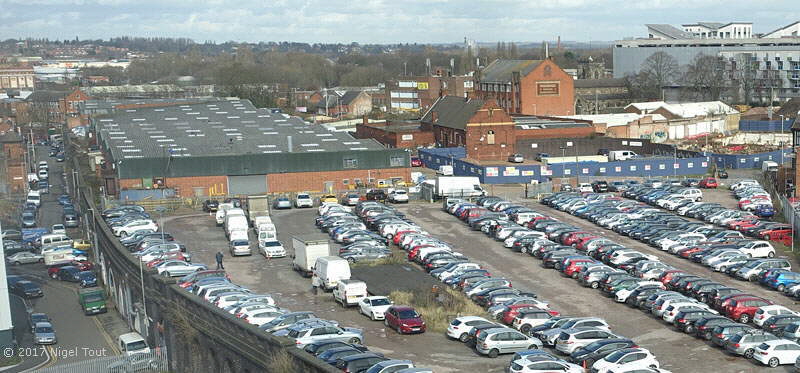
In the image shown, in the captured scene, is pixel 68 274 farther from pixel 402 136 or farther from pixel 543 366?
pixel 402 136

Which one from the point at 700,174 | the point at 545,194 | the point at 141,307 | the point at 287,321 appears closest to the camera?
the point at 287,321

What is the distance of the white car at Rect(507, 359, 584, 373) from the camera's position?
727 inches

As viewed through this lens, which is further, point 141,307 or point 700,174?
point 700,174

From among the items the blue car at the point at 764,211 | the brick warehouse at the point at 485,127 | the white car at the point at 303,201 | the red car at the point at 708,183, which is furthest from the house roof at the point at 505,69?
the blue car at the point at 764,211

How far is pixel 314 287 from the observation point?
1078 inches

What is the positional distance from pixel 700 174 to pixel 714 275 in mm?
22010

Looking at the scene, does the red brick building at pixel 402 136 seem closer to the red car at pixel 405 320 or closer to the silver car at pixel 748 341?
the red car at pixel 405 320

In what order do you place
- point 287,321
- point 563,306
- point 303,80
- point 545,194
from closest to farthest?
1. point 287,321
2. point 563,306
3. point 545,194
4. point 303,80

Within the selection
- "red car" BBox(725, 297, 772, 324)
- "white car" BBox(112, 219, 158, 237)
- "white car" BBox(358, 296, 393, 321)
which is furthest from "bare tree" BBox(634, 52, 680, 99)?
"white car" BBox(358, 296, 393, 321)

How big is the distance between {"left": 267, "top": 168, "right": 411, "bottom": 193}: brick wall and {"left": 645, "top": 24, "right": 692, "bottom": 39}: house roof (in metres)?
73.4

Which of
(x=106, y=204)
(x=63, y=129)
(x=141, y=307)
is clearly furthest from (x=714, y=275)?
(x=63, y=129)

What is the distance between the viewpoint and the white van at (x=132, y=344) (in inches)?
1008

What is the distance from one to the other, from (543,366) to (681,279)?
9.44 metres

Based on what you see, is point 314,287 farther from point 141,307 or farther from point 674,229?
point 674,229
